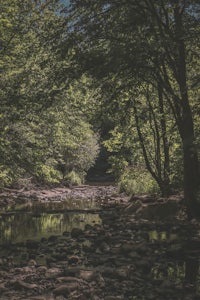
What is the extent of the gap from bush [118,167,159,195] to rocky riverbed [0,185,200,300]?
9089 mm

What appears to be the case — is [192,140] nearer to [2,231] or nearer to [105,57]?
[105,57]

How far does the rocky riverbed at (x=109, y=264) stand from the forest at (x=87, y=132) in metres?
0.02

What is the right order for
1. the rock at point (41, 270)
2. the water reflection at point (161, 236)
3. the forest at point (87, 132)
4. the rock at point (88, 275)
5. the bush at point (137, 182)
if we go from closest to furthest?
the rock at point (88, 275)
the forest at point (87, 132)
the rock at point (41, 270)
the water reflection at point (161, 236)
the bush at point (137, 182)

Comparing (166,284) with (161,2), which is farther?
(161,2)

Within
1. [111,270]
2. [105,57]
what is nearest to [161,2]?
[105,57]

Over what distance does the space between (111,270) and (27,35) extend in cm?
1078

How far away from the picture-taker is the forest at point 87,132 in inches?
271

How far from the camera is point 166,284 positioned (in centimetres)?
625

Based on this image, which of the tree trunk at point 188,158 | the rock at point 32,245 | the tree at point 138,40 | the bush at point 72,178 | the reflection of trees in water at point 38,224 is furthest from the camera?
the bush at point 72,178

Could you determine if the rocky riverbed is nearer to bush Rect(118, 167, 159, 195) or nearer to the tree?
the tree

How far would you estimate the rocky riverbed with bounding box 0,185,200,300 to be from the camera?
609cm

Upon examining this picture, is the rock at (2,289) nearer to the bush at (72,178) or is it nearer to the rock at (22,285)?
the rock at (22,285)

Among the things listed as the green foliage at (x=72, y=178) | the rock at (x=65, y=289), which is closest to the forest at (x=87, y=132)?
the rock at (x=65, y=289)

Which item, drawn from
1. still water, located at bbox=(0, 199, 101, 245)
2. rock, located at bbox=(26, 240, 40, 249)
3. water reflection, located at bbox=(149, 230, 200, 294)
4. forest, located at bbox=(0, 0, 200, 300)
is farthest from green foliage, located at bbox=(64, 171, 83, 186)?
water reflection, located at bbox=(149, 230, 200, 294)
